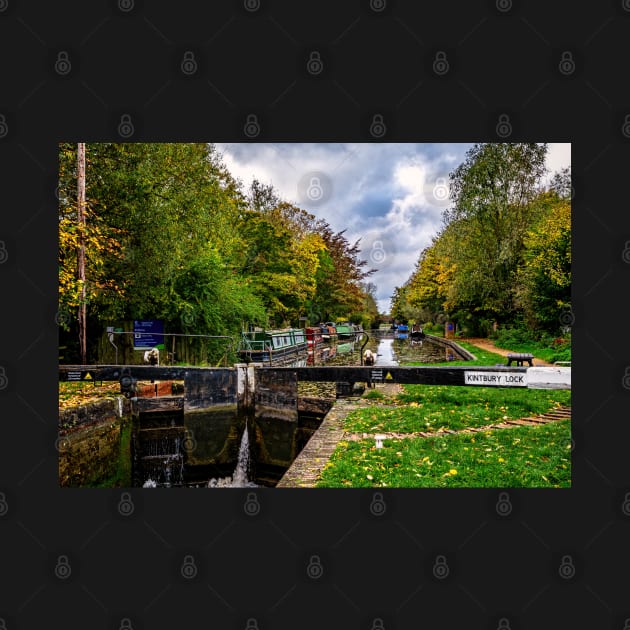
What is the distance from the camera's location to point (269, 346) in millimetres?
15477

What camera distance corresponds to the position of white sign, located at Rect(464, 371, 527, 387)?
505cm

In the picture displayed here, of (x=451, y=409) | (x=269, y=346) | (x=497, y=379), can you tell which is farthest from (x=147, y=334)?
(x=497, y=379)

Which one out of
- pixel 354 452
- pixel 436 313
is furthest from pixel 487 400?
pixel 436 313

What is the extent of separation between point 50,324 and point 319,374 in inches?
236

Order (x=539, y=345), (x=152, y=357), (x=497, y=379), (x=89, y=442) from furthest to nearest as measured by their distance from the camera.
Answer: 1. (x=539, y=345)
2. (x=152, y=357)
3. (x=89, y=442)
4. (x=497, y=379)

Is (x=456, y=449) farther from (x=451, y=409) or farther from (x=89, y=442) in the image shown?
(x=89, y=442)

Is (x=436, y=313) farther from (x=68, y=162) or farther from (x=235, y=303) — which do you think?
(x=68, y=162)

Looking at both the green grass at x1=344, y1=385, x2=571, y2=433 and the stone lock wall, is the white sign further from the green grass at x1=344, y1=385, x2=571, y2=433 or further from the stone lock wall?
the stone lock wall

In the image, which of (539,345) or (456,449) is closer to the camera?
(456,449)

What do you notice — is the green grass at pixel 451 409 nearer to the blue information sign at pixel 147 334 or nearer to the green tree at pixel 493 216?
the blue information sign at pixel 147 334

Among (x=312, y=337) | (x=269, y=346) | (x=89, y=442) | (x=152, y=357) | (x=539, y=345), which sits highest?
(x=312, y=337)

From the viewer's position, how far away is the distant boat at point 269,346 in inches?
600

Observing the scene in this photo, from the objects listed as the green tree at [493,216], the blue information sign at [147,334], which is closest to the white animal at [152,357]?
Result: the blue information sign at [147,334]

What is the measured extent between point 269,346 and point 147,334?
5.49 metres
